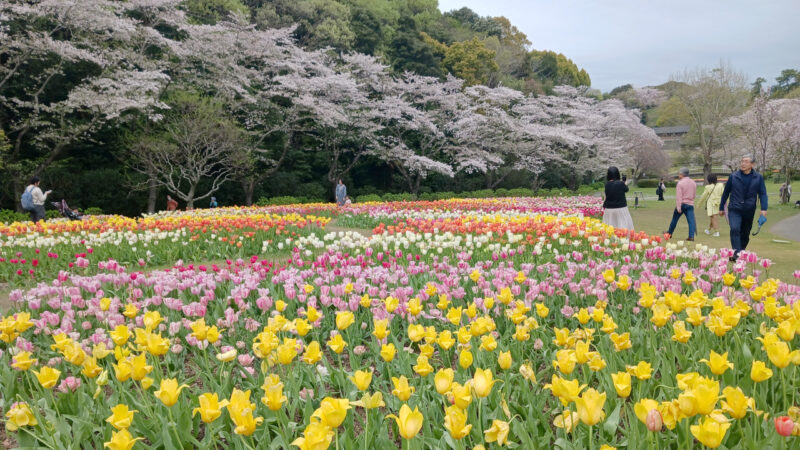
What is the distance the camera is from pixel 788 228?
1406 cm

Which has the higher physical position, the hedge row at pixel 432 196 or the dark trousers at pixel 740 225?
the hedge row at pixel 432 196

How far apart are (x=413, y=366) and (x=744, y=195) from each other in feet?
23.4

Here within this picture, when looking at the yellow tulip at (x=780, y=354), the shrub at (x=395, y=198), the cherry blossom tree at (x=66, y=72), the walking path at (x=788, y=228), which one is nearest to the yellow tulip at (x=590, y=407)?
the yellow tulip at (x=780, y=354)

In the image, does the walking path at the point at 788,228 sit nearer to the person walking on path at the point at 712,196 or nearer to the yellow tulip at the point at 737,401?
the person walking on path at the point at 712,196

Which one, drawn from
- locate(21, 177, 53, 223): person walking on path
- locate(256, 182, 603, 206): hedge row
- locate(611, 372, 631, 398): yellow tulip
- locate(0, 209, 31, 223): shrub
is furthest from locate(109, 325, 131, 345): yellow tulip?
locate(256, 182, 603, 206): hedge row

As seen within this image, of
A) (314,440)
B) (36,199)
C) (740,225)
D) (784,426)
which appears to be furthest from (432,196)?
(314,440)

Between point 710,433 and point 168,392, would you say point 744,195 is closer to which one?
point 710,433

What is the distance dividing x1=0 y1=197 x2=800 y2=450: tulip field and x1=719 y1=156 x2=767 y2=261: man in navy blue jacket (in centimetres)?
272

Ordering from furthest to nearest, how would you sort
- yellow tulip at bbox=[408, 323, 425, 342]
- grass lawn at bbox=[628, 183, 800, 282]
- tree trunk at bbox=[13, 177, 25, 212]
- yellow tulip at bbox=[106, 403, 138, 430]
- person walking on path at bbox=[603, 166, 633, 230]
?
tree trunk at bbox=[13, 177, 25, 212] < person walking on path at bbox=[603, 166, 633, 230] < grass lawn at bbox=[628, 183, 800, 282] < yellow tulip at bbox=[408, 323, 425, 342] < yellow tulip at bbox=[106, 403, 138, 430]

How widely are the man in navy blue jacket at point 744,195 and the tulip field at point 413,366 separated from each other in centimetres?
272

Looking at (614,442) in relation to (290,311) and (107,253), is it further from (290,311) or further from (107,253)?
(107,253)

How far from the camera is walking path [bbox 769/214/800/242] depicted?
12245 millimetres

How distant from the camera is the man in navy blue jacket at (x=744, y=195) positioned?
722 cm

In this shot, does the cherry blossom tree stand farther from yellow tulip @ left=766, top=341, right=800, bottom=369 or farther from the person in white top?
yellow tulip @ left=766, top=341, right=800, bottom=369
